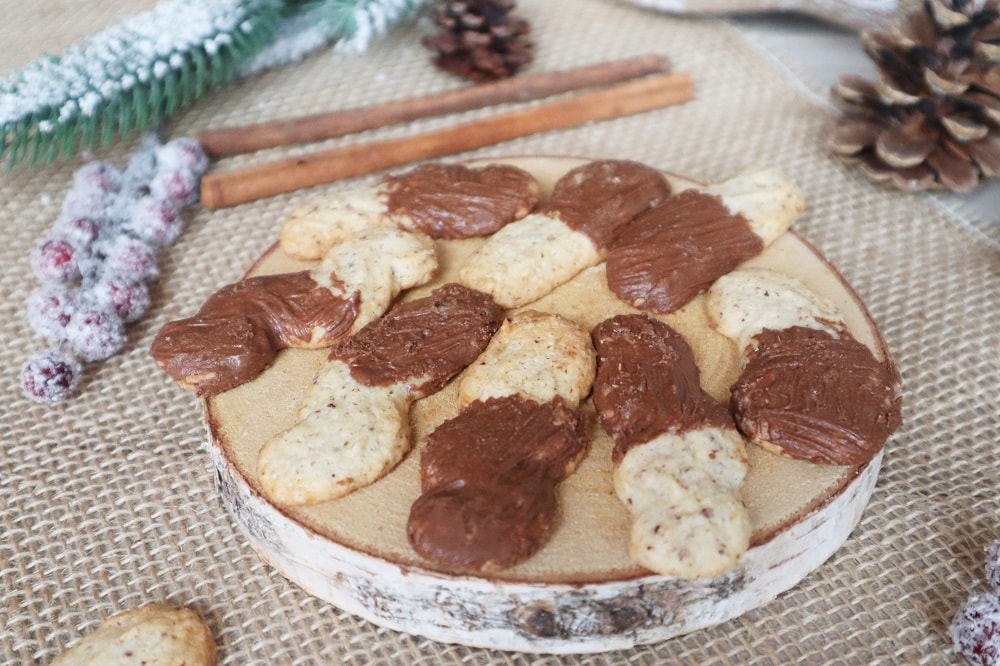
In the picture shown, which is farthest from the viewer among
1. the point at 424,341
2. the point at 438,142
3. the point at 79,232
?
the point at 438,142

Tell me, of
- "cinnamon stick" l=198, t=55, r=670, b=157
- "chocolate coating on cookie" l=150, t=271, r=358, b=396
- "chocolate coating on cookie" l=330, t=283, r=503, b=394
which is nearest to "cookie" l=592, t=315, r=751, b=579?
"chocolate coating on cookie" l=330, t=283, r=503, b=394

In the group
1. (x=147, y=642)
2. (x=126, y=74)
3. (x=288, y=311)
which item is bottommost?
(x=147, y=642)

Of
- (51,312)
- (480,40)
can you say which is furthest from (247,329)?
(480,40)

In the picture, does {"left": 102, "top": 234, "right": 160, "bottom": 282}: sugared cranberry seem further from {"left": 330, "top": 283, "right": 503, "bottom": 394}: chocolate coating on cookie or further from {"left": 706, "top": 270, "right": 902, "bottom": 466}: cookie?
{"left": 706, "top": 270, "right": 902, "bottom": 466}: cookie

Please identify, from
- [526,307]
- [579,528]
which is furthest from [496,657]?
[526,307]

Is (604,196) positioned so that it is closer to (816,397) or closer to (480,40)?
(816,397)
